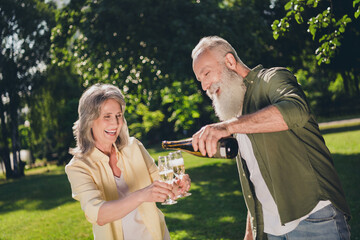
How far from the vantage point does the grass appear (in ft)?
22.9

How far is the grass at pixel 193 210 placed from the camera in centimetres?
696

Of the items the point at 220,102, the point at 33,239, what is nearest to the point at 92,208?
the point at 220,102

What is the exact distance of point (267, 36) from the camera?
1329 centimetres

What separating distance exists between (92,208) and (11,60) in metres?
23.1

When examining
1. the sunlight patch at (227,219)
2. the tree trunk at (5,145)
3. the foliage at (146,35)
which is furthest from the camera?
the tree trunk at (5,145)

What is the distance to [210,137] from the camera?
193 centimetres

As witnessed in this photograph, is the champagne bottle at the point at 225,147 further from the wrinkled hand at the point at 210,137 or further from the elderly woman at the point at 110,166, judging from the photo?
the wrinkled hand at the point at 210,137

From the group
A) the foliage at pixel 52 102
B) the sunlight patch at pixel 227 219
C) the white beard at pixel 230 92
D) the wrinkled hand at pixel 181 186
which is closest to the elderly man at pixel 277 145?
the white beard at pixel 230 92

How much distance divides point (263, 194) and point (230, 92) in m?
0.81

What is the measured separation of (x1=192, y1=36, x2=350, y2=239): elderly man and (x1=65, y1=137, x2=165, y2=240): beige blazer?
905mm

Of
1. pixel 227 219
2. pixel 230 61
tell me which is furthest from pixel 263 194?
pixel 227 219

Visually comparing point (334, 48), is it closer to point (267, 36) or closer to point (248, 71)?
point (248, 71)

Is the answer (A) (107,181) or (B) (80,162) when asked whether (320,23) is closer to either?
(A) (107,181)

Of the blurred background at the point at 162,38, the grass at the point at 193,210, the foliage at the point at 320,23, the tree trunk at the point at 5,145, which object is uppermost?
the blurred background at the point at 162,38
